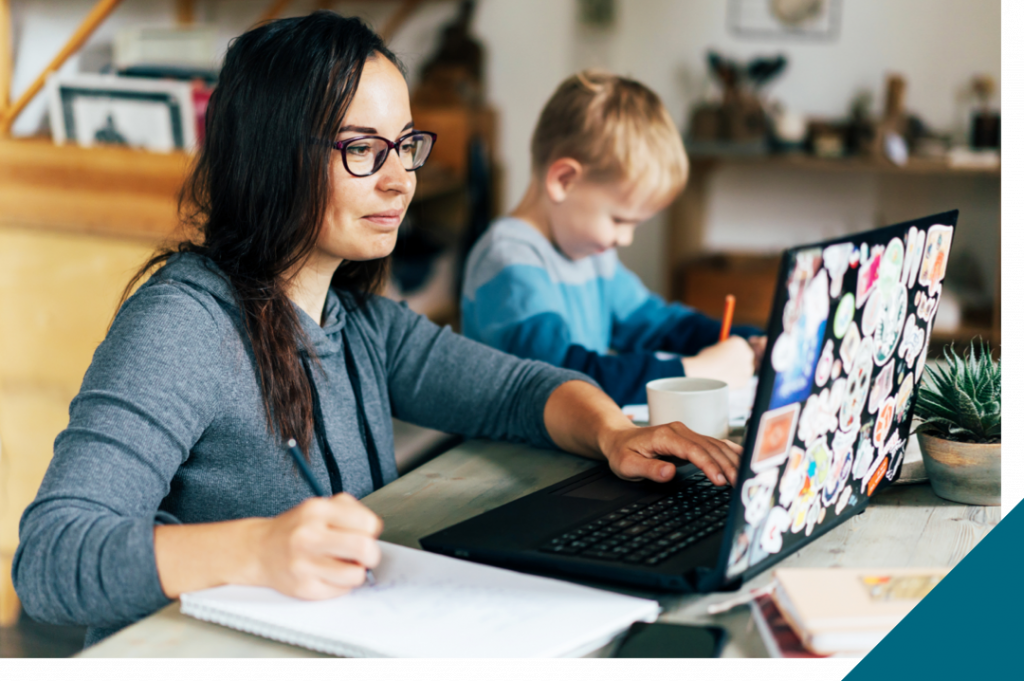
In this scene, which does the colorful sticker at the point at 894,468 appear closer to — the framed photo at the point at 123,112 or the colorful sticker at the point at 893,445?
the colorful sticker at the point at 893,445

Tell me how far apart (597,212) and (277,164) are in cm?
69

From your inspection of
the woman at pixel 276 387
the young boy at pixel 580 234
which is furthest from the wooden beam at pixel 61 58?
the woman at pixel 276 387

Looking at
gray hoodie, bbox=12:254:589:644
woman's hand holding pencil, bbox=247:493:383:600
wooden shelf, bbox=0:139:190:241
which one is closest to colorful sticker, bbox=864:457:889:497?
gray hoodie, bbox=12:254:589:644

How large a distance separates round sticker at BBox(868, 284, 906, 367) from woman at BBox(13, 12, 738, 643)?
0.19 m

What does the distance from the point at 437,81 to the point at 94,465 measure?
245 centimetres

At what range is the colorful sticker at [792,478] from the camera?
0.65 metres

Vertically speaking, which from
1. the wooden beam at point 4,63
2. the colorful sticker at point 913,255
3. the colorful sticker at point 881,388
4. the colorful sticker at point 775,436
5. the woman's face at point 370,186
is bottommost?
the colorful sticker at point 881,388

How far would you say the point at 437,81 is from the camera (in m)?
2.97

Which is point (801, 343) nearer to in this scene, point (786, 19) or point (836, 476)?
point (836, 476)

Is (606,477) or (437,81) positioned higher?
(437,81)

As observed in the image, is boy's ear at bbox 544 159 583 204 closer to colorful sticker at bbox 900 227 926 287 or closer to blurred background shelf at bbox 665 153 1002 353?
colorful sticker at bbox 900 227 926 287

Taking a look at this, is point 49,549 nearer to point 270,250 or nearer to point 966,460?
point 270,250

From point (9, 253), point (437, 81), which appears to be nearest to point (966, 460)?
point (9, 253)

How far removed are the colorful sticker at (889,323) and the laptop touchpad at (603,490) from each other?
10.4 inches
